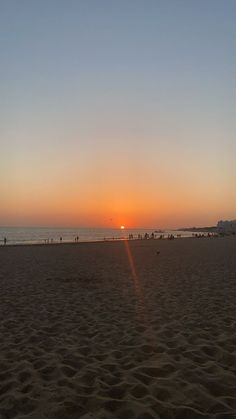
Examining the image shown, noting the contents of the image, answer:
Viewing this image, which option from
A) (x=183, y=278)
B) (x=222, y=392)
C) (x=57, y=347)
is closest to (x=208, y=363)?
(x=222, y=392)

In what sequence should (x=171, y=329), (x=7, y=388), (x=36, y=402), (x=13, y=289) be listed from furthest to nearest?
(x=13, y=289) → (x=171, y=329) → (x=7, y=388) → (x=36, y=402)

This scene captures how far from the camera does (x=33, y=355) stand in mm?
6023

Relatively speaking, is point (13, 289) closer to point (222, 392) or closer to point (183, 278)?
point (183, 278)

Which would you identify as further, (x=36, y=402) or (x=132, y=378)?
(x=132, y=378)

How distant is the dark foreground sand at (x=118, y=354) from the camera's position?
13.9 ft

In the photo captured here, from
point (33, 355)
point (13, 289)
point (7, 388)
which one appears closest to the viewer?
point (7, 388)

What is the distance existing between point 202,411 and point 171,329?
3.44 meters

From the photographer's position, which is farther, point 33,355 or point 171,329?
point 171,329

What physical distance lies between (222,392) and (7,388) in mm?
2596

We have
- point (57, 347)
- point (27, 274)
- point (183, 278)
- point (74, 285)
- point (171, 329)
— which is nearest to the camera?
point (57, 347)

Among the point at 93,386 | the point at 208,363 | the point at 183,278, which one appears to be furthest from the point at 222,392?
the point at 183,278

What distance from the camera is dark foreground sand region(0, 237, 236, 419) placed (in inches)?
167

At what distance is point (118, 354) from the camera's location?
5980 mm

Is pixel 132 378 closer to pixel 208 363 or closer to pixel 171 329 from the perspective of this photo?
pixel 208 363
